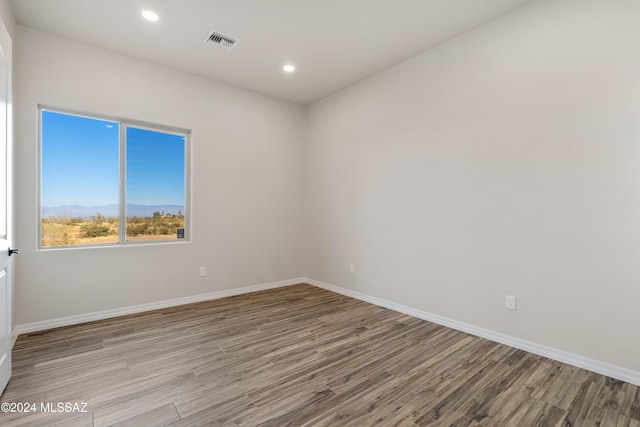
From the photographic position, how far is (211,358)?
95.0 inches

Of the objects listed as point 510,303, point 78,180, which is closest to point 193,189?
point 78,180

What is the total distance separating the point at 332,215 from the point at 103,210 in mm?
2929

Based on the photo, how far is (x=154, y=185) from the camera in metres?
3.74

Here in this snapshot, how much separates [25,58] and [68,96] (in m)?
0.43

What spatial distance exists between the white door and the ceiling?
1138 millimetres

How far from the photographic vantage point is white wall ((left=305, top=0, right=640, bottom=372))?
2.17 metres

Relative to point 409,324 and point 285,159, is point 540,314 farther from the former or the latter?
point 285,159

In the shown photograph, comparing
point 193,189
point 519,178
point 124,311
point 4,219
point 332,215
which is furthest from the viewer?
point 332,215

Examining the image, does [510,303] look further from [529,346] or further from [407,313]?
[407,313]

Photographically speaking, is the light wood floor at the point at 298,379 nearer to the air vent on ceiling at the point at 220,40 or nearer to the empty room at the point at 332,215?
the empty room at the point at 332,215

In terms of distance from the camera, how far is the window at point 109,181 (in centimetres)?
309

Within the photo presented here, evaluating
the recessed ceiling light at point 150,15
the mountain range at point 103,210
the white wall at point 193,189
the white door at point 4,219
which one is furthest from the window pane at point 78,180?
the recessed ceiling light at point 150,15

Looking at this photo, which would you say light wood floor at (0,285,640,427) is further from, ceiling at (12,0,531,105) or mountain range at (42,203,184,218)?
ceiling at (12,0,531,105)

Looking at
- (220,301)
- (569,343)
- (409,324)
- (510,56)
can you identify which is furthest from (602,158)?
(220,301)
